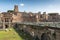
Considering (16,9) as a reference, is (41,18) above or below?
below

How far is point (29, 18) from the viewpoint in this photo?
8375 centimetres

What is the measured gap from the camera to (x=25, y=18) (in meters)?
84.5

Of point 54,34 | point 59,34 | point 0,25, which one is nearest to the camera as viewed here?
point 59,34

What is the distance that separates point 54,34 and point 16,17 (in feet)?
217

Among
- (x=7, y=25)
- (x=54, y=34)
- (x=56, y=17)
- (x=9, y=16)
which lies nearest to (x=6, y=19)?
(x=9, y=16)

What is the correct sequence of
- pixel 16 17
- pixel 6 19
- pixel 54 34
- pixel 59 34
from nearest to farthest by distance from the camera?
pixel 59 34
pixel 54 34
pixel 6 19
pixel 16 17

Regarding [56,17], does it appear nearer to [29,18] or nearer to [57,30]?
[29,18]

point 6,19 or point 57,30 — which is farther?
point 6,19

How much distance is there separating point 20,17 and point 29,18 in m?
5.22

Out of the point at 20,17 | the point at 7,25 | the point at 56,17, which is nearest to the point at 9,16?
the point at 20,17

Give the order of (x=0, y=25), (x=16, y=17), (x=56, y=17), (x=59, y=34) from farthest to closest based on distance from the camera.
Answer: (x=56, y=17), (x=16, y=17), (x=0, y=25), (x=59, y=34)

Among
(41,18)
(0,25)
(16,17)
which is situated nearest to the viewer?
(0,25)

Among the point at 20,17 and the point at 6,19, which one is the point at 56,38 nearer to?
the point at 6,19

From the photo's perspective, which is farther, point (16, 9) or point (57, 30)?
point (16, 9)
